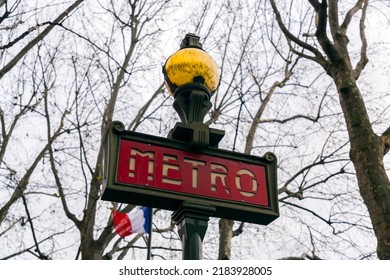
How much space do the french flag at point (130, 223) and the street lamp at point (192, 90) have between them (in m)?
5.67

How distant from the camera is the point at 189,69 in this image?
103 inches

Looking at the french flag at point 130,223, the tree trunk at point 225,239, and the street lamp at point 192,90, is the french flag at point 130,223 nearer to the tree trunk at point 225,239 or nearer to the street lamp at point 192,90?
the tree trunk at point 225,239

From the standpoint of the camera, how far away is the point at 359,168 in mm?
4945

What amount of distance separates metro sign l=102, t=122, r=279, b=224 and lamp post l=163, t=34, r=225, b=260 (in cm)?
5

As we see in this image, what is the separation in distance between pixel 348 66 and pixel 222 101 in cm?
489

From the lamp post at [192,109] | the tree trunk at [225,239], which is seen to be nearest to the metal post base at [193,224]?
the lamp post at [192,109]

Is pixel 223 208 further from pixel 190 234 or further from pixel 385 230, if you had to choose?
pixel 385 230

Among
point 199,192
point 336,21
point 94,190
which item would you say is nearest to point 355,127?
point 336,21

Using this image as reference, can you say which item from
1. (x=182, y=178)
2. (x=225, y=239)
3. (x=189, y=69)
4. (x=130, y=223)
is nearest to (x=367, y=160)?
(x=189, y=69)

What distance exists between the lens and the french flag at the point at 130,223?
8.04 m

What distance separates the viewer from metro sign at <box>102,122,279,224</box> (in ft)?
7.16

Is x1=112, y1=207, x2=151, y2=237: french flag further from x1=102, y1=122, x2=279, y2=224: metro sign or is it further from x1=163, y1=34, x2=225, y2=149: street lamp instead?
x1=102, y1=122, x2=279, y2=224: metro sign

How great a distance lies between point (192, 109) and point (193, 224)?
25.4 inches

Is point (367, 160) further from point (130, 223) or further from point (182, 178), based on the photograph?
point (130, 223)
